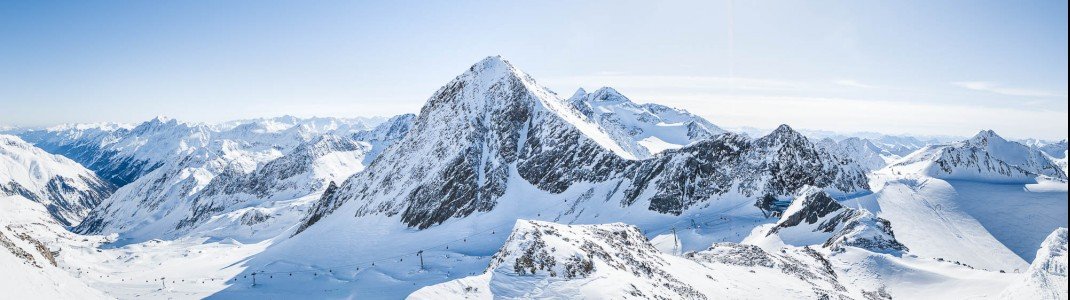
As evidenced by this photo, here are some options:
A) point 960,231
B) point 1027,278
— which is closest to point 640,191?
point 960,231

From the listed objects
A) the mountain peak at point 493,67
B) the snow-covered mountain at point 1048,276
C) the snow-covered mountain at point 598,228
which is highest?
the mountain peak at point 493,67

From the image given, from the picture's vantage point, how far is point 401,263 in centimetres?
8144

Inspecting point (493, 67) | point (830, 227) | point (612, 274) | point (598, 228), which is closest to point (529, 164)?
point (493, 67)

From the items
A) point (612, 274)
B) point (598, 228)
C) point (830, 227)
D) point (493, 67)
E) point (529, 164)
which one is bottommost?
point (830, 227)

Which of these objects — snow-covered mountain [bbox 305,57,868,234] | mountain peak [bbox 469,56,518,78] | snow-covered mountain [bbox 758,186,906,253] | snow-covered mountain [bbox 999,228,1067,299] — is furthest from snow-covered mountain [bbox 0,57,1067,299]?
mountain peak [bbox 469,56,518,78]

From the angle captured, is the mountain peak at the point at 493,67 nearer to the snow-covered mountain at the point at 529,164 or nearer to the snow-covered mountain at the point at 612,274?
the snow-covered mountain at the point at 529,164

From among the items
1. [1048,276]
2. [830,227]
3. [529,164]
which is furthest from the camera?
[529,164]

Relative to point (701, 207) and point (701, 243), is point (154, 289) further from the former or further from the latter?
point (701, 207)

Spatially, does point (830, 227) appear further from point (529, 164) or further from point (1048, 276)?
point (529, 164)

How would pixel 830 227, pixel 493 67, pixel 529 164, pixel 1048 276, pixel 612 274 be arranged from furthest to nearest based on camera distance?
1. pixel 493 67
2. pixel 529 164
3. pixel 830 227
4. pixel 612 274
5. pixel 1048 276

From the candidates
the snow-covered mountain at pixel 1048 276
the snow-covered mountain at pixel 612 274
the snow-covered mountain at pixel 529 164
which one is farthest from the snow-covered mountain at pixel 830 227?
the snow-covered mountain at pixel 1048 276

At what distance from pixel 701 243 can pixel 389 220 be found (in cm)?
6669

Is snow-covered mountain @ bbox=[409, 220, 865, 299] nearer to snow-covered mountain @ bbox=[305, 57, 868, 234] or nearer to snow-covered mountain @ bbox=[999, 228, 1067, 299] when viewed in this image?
snow-covered mountain @ bbox=[999, 228, 1067, 299]

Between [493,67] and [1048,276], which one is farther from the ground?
[493,67]
